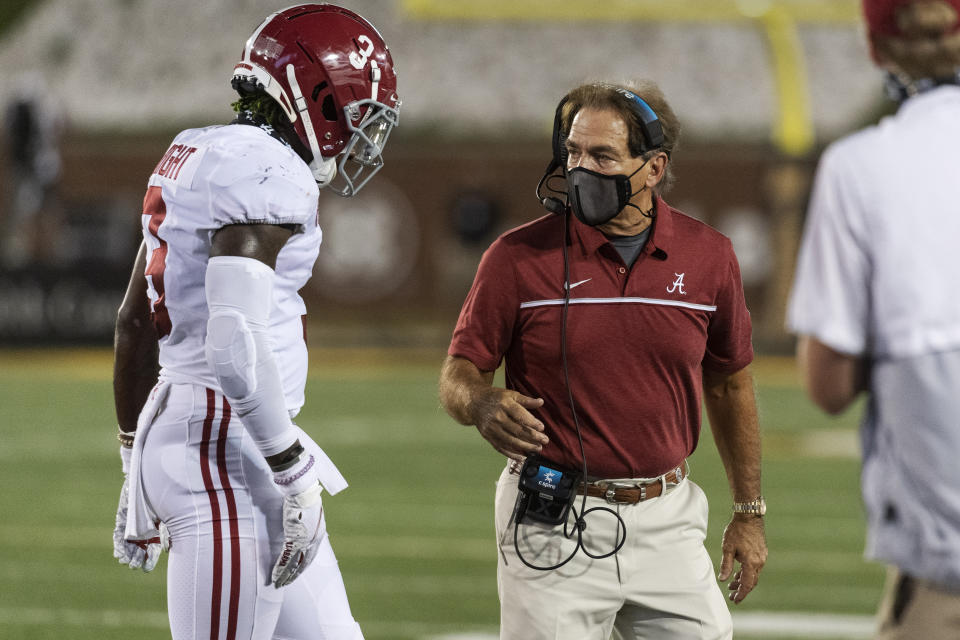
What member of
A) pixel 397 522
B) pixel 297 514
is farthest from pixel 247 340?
pixel 397 522

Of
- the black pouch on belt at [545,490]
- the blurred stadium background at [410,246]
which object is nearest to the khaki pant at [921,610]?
the black pouch on belt at [545,490]

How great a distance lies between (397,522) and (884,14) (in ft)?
23.1

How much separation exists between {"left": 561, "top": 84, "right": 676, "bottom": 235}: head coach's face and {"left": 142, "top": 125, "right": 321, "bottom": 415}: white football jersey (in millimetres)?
637

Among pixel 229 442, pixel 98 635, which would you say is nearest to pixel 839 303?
pixel 229 442

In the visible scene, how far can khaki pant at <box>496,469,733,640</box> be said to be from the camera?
3.45 metres

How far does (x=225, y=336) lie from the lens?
9.86 ft

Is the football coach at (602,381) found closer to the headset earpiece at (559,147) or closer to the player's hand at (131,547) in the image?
the headset earpiece at (559,147)

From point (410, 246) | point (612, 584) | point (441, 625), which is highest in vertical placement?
point (612, 584)

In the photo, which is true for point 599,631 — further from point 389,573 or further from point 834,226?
point 389,573

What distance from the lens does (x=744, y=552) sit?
3.63 metres

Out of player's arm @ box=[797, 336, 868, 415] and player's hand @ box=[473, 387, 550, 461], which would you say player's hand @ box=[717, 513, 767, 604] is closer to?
player's hand @ box=[473, 387, 550, 461]

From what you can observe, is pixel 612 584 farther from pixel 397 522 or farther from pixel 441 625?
pixel 397 522

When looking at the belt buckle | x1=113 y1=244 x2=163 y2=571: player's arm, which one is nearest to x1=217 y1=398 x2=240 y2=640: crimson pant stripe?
x1=113 y1=244 x2=163 y2=571: player's arm

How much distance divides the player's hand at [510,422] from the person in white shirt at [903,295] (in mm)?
833
